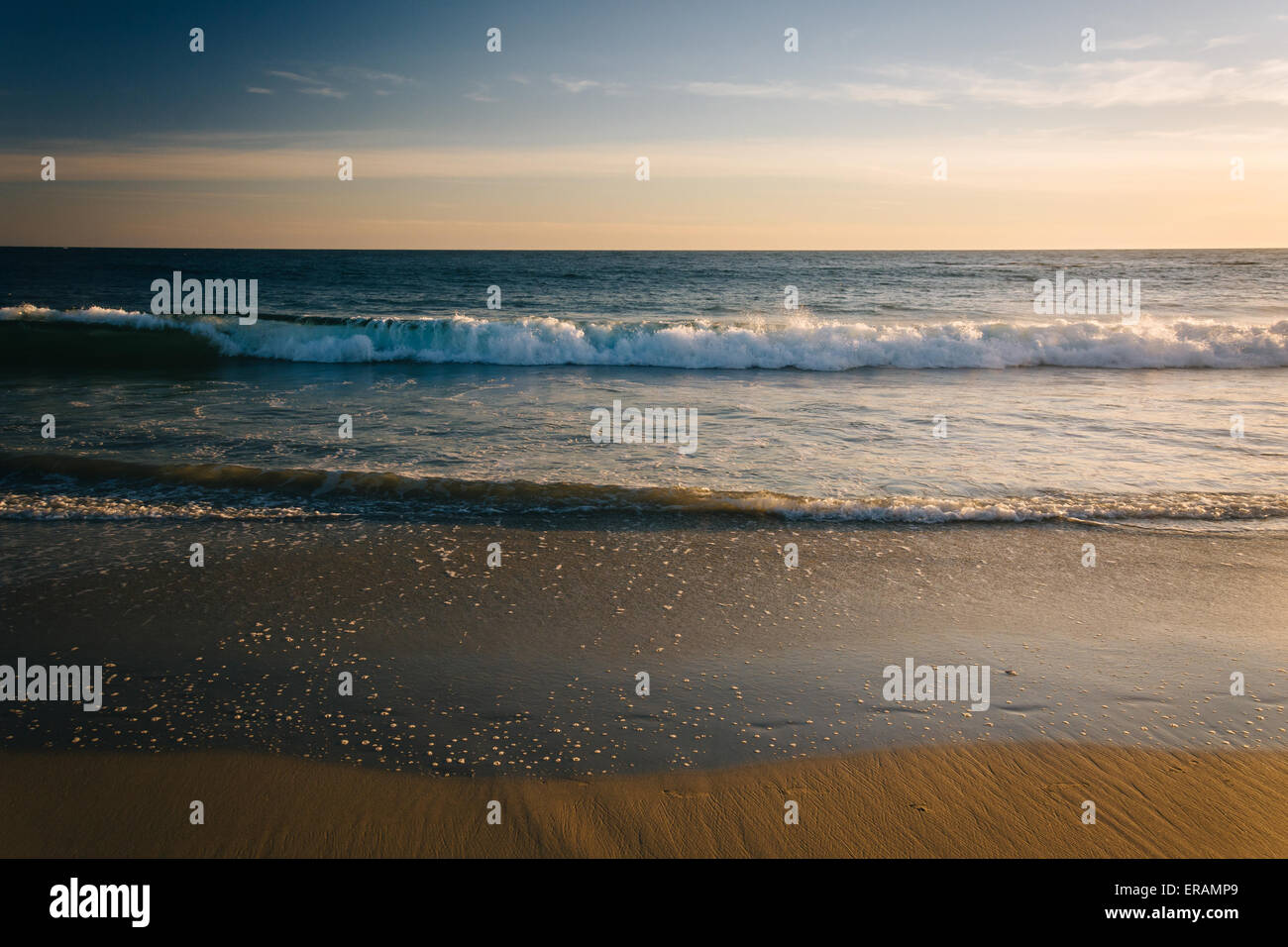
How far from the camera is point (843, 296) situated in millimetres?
32219

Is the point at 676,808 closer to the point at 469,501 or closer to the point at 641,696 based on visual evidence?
the point at 641,696

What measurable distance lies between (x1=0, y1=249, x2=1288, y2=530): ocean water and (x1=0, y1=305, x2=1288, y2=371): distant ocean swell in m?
0.07

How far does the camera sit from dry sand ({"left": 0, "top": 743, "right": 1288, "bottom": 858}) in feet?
9.68

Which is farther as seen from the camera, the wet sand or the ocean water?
the ocean water

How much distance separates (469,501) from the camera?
23.8 ft

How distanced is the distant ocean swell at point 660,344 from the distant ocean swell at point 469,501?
10605mm

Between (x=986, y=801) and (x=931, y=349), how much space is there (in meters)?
16.2

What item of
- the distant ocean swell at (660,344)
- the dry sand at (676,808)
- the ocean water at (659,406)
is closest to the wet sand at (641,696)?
the dry sand at (676,808)

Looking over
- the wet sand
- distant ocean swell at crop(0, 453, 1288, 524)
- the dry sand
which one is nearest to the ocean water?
distant ocean swell at crop(0, 453, 1288, 524)

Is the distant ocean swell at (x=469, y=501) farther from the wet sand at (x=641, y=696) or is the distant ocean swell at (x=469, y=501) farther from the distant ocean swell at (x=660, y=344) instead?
the distant ocean swell at (x=660, y=344)

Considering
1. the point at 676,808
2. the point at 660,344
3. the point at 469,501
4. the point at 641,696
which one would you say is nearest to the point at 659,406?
the point at 469,501

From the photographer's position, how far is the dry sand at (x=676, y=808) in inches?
116

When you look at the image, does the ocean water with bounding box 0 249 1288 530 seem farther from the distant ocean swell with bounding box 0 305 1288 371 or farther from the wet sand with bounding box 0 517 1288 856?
the wet sand with bounding box 0 517 1288 856

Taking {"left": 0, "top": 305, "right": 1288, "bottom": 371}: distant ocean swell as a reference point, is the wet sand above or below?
below
